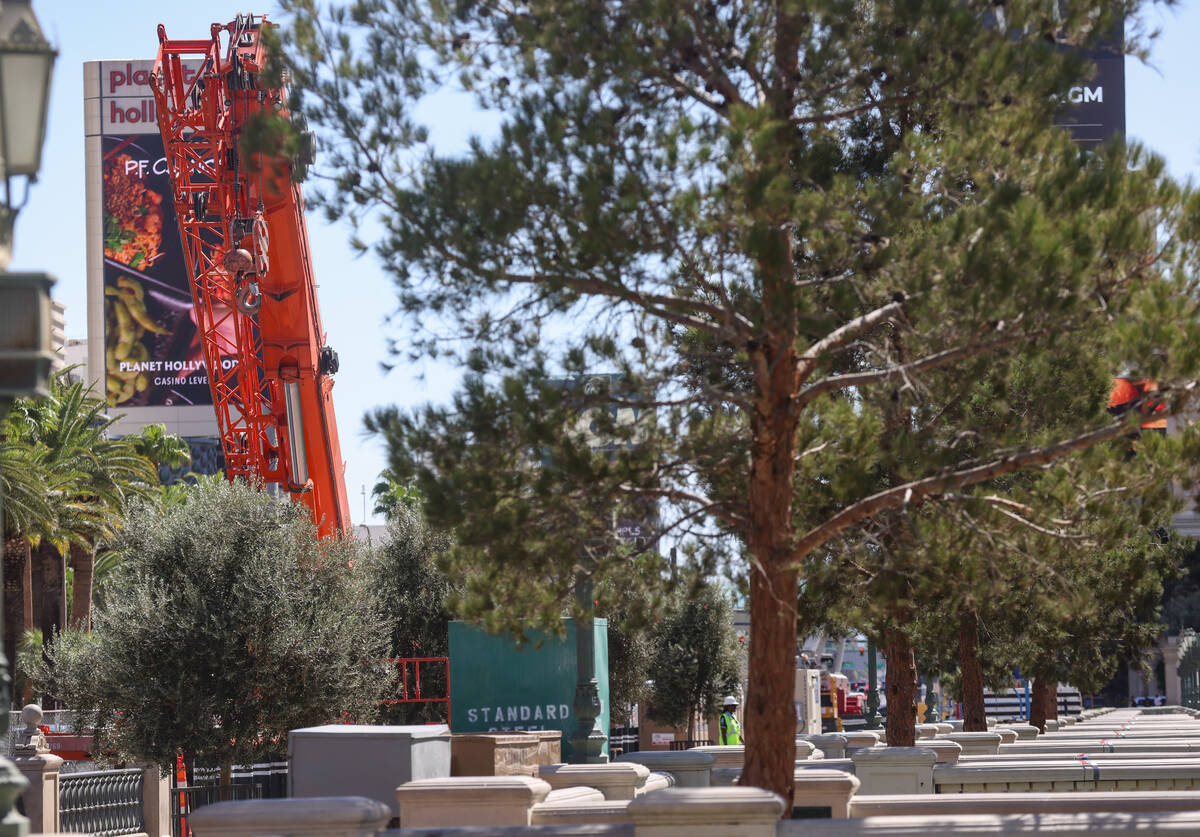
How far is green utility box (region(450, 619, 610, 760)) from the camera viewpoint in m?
21.9

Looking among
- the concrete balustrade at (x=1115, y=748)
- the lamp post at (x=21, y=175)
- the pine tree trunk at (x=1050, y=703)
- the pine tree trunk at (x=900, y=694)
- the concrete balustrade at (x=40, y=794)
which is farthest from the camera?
the pine tree trunk at (x=1050, y=703)

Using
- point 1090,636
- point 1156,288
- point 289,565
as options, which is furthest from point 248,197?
point 1156,288

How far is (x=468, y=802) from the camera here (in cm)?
1045

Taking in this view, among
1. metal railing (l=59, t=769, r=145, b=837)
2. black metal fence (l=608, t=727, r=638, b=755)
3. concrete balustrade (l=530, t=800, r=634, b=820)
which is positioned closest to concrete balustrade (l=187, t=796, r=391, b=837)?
concrete balustrade (l=530, t=800, r=634, b=820)

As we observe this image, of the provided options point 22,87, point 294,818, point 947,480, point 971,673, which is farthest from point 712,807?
point 971,673

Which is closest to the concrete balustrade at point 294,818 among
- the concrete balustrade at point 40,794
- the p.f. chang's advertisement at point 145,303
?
the concrete balustrade at point 40,794

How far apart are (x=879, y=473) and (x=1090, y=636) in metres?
14.6

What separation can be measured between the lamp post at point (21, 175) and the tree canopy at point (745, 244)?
395 centimetres

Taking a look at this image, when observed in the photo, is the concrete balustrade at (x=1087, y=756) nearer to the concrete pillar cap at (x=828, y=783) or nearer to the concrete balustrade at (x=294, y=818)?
the concrete pillar cap at (x=828, y=783)

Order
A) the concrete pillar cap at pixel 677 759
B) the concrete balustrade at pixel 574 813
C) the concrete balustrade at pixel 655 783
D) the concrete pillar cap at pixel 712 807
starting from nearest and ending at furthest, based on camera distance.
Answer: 1. the concrete pillar cap at pixel 712 807
2. the concrete balustrade at pixel 574 813
3. the concrete balustrade at pixel 655 783
4. the concrete pillar cap at pixel 677 759

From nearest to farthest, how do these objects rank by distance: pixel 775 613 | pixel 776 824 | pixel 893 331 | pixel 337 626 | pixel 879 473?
1. pixel 776 824
2. pixel 775 613
3. pixel 893 331
4. pixel 879 473
5. pixel 337 626

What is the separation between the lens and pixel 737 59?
984cm

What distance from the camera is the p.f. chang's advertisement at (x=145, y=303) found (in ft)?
362

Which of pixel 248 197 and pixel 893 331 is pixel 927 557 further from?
pixel 248 197
